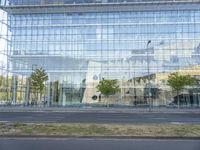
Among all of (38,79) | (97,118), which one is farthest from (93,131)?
(38,79)

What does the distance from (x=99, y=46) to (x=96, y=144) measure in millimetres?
57601

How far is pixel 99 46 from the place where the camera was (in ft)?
230

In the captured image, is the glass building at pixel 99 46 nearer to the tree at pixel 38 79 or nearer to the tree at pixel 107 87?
the tree at pixel 107 87

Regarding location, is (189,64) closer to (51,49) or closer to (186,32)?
(186,32)

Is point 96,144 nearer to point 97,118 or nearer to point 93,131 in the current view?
point 93,131

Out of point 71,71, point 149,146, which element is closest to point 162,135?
point 149,146

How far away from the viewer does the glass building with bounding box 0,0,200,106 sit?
6706 centimetres

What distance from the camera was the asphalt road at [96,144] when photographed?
12.3 metres

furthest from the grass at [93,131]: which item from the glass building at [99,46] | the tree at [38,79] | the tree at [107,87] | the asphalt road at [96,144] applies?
the glass building at [99,46]

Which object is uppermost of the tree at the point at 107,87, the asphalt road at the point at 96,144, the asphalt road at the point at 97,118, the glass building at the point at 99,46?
the glass building at the point at 99,46

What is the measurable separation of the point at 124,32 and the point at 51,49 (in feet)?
50.0

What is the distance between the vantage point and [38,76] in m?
61.5

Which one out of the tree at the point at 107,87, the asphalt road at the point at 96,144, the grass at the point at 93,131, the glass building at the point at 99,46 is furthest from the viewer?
the glass building at the point at 99,46

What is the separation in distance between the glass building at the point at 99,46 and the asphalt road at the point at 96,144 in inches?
2007
